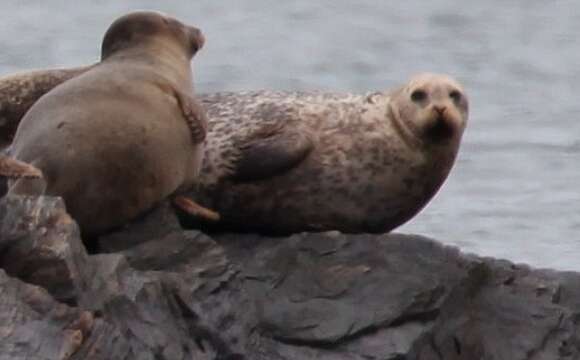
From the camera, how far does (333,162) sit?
932cm

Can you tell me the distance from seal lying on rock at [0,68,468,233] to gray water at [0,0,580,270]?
3960 millimetres

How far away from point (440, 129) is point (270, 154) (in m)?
0.70

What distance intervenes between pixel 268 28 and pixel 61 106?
16018mm

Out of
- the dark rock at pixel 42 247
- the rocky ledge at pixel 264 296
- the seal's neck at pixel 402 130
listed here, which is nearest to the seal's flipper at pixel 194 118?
the rocky ledge at pixel 264 296

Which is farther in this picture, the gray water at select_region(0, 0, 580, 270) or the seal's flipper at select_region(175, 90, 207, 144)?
the gray water at select_region(0, 0, 580, 270)

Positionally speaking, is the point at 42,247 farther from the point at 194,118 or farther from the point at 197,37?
the point at 197,37

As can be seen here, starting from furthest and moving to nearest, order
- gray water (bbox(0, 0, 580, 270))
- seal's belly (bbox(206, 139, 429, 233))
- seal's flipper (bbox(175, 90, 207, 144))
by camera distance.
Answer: gray water (bbox(0, 0, 580, 270)) < seal's belly (bbox(206, 139, 429, 233)) < seal's flipper (bbox(175, 90, 207, 144))

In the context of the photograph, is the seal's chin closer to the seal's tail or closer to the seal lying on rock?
the seal lying on rock

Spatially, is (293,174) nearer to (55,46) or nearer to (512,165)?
(512,165)

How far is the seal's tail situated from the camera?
736 centimetres

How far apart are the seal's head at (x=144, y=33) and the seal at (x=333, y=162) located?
0.44 m

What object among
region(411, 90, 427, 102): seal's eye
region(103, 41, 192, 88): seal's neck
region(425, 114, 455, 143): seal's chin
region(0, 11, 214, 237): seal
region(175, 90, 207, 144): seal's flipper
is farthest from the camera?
region(411, 90, 427, 102): seal's eye

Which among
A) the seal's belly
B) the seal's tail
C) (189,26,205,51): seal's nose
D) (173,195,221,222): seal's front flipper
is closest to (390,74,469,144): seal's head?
the seal's belly

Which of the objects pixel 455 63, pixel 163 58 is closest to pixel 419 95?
pixel 163 58
